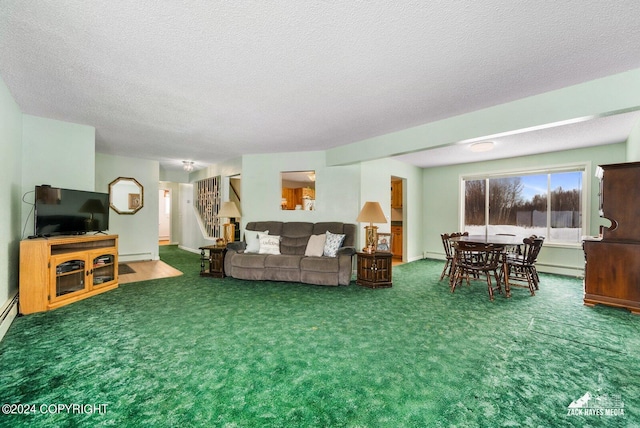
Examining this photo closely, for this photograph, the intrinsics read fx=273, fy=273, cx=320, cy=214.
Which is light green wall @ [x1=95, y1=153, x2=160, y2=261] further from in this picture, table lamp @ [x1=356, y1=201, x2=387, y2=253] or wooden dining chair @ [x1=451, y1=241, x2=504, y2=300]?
wooden dining chair @ [x1=451, y1=241, x2=504, y2=300]

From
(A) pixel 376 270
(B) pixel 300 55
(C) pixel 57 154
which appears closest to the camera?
(B) pixel 300 55

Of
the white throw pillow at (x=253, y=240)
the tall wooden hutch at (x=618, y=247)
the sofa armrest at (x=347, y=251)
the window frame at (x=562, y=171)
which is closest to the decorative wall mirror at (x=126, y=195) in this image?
the white throw pillow at (x=253, y=240)

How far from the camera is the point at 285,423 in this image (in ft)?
4.91

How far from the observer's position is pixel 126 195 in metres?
6.42

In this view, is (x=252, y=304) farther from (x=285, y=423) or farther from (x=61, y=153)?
(x=61, y=153)

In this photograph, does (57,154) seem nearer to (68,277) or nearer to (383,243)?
(68,277)

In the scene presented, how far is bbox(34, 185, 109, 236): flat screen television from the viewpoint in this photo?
11.3 feet

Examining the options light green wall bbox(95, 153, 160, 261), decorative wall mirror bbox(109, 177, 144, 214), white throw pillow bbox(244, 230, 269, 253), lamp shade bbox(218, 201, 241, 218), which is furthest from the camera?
decorative wall mirror bbox(109, 177, 144, 214)

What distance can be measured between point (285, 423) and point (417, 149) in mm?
3714

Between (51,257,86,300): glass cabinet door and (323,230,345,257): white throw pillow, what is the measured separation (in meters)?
3.48

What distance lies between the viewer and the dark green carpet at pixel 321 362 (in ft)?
5.19

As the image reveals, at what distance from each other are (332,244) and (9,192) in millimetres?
4133

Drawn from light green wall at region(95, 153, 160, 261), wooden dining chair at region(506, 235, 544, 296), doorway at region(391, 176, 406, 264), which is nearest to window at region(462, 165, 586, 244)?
doorway at region(391, 176, 406, 264)

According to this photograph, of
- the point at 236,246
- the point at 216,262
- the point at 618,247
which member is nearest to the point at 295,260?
the point at 236,246
